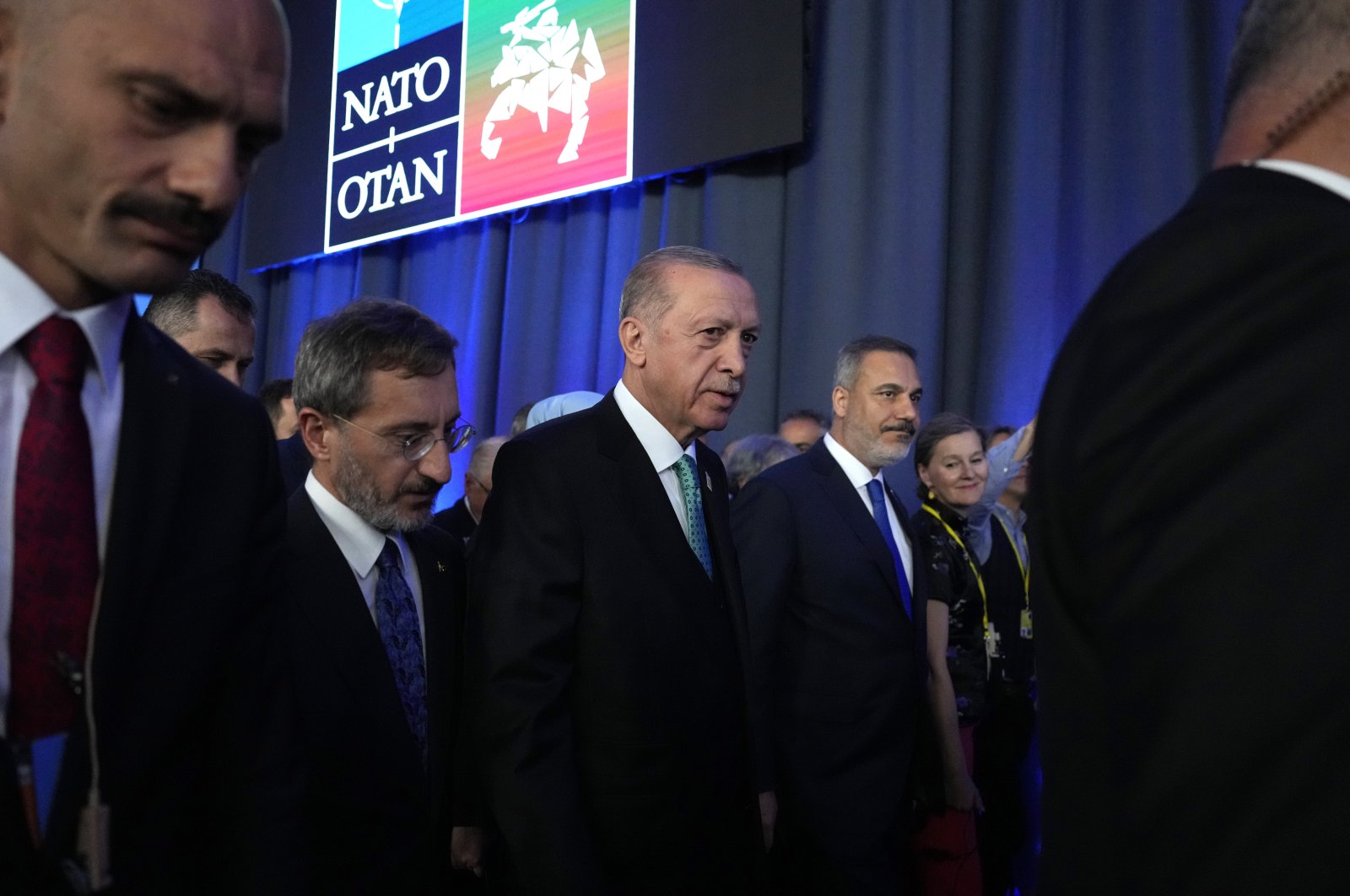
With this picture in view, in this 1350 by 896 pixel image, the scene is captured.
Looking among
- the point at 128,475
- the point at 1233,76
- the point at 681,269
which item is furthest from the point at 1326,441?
the point at 681,269

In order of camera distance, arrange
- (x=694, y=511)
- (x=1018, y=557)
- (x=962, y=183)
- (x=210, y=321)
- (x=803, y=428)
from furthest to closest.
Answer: (x=962, y=183) → (x=803, y=428) → (x=1018, y=557) → (x=210, y=321) → (x=694, y=511)

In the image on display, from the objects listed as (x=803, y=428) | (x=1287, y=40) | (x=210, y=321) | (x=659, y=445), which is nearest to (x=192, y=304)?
(x=210, y=321)

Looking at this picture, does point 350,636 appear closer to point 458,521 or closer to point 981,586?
point 458,521

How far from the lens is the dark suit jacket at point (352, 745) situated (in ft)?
4.53

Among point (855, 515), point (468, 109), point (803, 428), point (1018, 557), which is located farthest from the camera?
point (468, 109)

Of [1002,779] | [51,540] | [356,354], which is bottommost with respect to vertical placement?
[1002,779]

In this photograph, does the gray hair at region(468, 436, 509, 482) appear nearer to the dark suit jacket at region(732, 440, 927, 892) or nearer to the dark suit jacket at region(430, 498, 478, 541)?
the dark suit jacket at region(430, 498, 478, 541)

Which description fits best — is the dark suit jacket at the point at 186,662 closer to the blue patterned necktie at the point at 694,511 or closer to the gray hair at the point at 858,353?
the blue patterned necktie at the point at 694,511

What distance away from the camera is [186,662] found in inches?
33.1

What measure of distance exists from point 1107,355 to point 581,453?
50.3 inches

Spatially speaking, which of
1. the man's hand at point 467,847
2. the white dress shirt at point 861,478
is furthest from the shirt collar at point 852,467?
the man's hand at point 467,847

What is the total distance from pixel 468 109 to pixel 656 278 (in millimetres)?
4570

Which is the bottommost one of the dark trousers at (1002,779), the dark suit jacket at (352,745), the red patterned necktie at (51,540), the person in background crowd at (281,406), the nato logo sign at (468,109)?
the dark trousers at (1002,779)

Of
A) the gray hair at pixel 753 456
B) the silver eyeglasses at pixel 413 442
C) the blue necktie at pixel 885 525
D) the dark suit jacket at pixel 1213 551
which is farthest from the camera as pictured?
the gray hair at pixel 753 456
